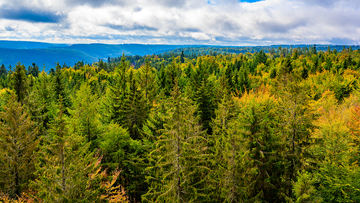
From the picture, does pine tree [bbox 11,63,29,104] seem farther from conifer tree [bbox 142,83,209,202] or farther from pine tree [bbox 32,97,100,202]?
conifer tree [bbox 142,83,209,202]

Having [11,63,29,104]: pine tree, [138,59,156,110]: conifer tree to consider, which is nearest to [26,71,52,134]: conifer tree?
[11,63,29,104]: pine tree

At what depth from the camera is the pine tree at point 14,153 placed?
13805 mm

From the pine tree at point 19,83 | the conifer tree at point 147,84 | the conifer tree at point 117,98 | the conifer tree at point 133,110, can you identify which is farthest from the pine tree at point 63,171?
the pine tree at point 19,83

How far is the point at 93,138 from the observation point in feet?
63.2

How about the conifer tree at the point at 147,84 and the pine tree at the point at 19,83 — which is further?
the pine tree at the point at 19,83

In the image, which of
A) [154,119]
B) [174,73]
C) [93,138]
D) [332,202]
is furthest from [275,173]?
[174,73]

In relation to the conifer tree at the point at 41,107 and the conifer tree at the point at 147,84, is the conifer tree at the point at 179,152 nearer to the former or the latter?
the conifer tree at the point at 147,84

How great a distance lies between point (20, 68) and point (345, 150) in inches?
1320

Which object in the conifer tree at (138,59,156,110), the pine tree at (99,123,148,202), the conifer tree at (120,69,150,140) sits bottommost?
the pine tree at (99,123,148,202)

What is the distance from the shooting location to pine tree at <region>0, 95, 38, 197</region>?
45.3 feet

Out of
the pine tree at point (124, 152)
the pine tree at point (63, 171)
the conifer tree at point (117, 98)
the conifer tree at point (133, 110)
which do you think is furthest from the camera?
the conifer tree at point (117, 98)

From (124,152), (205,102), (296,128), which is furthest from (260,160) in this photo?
(205,102)

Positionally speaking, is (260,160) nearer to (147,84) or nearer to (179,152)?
(179,152)

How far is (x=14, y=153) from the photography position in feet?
46.2
